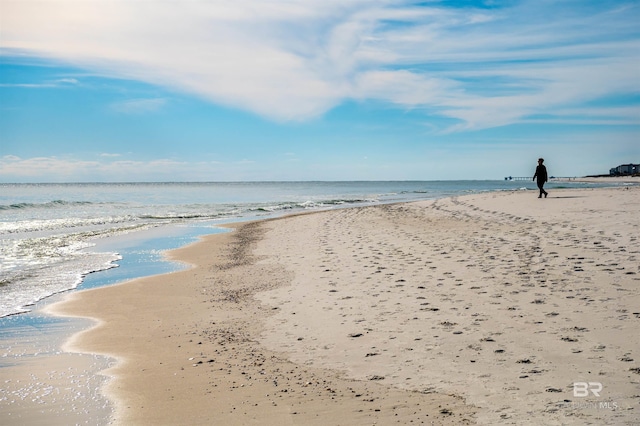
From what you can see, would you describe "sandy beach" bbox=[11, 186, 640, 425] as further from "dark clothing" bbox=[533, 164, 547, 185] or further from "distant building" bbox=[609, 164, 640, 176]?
"distant building" bbox=[609, 164, 640, 176]

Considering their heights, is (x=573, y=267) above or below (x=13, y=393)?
above

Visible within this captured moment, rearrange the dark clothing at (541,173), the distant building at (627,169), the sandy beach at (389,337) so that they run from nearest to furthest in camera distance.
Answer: the sandy beach at (389,337), the dark clothing at (541,173), the distant building at (627,169)

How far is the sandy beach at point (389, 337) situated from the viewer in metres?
5.05

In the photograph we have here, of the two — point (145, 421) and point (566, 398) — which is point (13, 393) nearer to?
point (145, 421)

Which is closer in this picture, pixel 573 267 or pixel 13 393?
pixel 13 393

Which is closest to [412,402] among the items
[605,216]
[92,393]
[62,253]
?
[92,393]

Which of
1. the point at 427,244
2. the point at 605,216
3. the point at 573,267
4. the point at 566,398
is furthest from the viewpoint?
the point at 605,216

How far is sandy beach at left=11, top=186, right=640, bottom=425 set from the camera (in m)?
5.05

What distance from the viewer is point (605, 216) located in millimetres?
18000

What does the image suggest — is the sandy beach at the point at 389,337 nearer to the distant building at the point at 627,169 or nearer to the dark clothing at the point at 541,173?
the dark clothing at the point at 541,173

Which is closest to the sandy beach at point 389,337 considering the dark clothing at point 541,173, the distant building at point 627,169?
the dark clothing at point 541,173

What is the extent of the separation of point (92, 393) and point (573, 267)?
28.7 feet

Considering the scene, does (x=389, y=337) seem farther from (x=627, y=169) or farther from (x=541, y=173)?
(x=627, y=169)

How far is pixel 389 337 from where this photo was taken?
7016 mm
